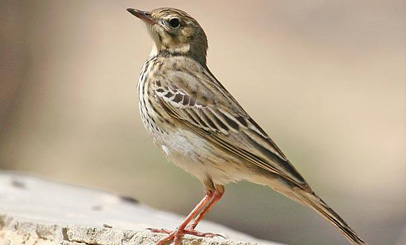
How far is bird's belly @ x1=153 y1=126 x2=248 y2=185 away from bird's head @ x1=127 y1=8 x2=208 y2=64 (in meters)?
0.85

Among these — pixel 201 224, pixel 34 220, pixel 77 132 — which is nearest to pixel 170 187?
pixel 77 132

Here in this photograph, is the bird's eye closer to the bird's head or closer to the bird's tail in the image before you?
the bird's head

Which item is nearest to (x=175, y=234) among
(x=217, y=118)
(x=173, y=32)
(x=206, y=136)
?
(x=206, y=136)

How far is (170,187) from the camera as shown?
1645cm

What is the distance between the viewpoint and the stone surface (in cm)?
649

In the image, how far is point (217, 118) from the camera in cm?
740

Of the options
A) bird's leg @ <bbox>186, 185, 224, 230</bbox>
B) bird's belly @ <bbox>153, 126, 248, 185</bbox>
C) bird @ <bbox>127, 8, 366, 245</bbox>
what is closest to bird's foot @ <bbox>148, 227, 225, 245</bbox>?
bird @ <bbox>127, 8, 366, 245</bbox>

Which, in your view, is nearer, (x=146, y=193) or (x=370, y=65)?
(x=146, y=193)

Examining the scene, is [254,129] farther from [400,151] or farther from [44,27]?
[44,27]

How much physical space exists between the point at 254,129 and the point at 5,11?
11.7 meters

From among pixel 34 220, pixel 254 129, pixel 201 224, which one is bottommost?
pixel 34 220

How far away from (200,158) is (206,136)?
19 centimetres

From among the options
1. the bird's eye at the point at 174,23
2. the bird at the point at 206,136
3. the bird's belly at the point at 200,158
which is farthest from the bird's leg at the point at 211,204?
the bird's eye at the point at 174,23

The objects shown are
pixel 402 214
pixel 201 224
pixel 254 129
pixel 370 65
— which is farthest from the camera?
pixel 370 65
